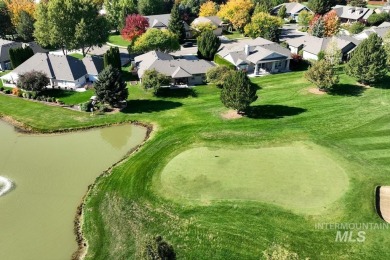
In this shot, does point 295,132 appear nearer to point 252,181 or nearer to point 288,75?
point 252,181

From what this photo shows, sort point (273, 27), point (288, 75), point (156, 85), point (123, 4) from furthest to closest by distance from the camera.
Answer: point (123, 4) < point (273, 27) < point (288, 75) < point (156, 85)

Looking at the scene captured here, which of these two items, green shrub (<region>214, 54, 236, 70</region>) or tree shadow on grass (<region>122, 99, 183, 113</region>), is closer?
tree shadow on grass (<region>122, 99, 183, 113</region>)

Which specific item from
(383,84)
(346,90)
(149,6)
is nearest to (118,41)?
(149,6)

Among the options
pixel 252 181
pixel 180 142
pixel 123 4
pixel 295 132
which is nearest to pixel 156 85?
pixel 180 142

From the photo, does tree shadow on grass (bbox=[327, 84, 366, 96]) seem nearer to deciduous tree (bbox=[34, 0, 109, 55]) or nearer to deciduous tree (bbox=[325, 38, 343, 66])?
deciduous tree (bbox=[325, 38, 343, 66])

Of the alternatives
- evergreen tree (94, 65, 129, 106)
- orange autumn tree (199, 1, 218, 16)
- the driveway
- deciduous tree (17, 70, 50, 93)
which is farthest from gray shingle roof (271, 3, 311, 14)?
deciduous tree (17, 70, 50, 93)

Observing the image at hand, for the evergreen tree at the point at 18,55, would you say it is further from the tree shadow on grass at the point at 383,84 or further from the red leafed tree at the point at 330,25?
the red leafed tree at the point at 330,25

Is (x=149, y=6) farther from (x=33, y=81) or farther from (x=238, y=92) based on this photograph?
(x=238, y=92)
